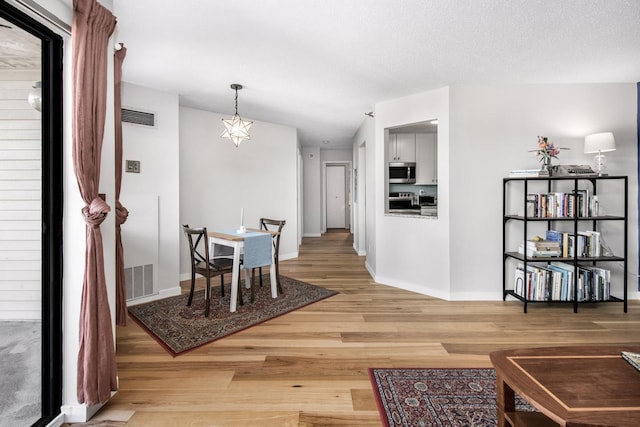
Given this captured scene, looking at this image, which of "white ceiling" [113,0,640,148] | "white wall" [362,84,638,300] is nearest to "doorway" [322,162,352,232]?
"white ceiling" [113,0,640,148]

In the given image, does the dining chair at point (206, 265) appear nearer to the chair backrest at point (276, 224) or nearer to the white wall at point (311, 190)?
the chair backrest at point (276, 224)

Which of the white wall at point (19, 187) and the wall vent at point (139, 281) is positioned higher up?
the white wall at point (19, 187)

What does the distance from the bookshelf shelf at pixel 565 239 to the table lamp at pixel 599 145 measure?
0.19m

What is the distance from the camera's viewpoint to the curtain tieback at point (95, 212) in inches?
61.2

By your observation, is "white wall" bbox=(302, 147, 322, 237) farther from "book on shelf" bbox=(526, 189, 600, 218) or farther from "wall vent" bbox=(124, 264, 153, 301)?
"book on shelf" bbox=(526, 189, 600, 218)

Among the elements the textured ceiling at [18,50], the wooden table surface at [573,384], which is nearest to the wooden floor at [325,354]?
the wooden table surface at [573,384]

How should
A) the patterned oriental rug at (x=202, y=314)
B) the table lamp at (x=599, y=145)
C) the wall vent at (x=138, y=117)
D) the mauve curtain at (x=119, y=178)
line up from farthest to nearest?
the wall vent at (x=138, y=117) < the table lamp at (x=599, y=145) < the patterned oriental rug at (x=202, y=314) < the mauve curtain at (x=119, y=178)

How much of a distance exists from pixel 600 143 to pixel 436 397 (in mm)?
3167

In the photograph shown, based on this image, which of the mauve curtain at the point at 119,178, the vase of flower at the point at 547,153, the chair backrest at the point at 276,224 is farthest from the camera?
the chair backrest at the point at 276,224

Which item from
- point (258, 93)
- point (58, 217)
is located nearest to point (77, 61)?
point (58, 217)

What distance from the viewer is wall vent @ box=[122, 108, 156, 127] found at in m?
3.38

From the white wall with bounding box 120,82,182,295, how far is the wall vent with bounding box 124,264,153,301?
0.27 feet

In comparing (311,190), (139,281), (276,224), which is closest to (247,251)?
(276,224)

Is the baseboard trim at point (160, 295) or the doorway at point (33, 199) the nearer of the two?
the doorway at point (33, 199)
